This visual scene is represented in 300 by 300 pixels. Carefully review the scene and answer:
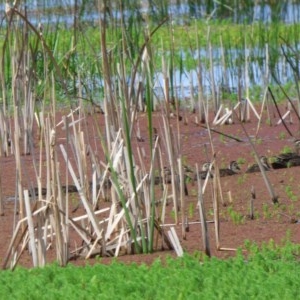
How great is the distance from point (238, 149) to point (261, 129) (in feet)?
3.23

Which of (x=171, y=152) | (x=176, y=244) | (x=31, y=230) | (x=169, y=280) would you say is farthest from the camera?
(x=171, y=152)

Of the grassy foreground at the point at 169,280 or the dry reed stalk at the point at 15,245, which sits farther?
the dry reed stalk at the point at 15,245

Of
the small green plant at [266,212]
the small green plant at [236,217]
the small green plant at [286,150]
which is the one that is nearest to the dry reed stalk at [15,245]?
the small green plant at [236,217]

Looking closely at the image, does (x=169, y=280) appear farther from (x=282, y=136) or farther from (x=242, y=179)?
(x=282, y=136)

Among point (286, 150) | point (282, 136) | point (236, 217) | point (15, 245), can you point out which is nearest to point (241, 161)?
point (286, 150)

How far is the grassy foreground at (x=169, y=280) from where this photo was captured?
4.66 m

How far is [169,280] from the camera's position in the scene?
4.80m

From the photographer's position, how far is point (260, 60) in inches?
489

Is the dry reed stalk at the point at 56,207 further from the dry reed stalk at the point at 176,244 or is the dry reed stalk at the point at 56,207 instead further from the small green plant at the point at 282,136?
the small green plant at the point at 282,136

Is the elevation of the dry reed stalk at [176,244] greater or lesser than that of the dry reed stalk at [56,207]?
lesser

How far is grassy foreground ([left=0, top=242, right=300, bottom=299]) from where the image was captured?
4.66 meters

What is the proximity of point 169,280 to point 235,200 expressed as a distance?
6.46 feet

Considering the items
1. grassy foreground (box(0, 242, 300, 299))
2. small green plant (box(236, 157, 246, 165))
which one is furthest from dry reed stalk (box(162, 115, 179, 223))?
small green plant (box(236, 157, 246, 165))

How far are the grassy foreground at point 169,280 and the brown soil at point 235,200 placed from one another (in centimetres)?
37
